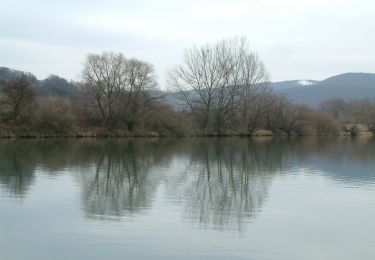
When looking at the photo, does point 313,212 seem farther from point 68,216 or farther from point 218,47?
point 218,47

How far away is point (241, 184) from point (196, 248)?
28.2 ft

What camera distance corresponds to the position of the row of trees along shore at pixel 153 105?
47656mm

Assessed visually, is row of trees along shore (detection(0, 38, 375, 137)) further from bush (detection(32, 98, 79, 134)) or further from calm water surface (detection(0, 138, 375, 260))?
calm water surface (detection(0, 138, 375, 260))

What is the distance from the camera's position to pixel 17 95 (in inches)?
1857

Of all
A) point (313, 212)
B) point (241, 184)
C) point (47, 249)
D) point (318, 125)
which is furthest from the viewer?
point (318, 125)

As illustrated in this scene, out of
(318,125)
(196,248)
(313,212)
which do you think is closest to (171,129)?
(318,125)

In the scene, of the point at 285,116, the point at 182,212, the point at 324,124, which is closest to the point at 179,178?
the point at 182,212

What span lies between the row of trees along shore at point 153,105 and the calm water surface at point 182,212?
87.8ft

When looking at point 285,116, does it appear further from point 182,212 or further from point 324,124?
point 182,212

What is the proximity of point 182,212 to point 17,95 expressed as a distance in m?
38.9

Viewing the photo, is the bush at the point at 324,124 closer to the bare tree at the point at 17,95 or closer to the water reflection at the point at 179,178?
the bare tree at the point at 17,95

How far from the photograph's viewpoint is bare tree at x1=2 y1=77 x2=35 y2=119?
46844mm

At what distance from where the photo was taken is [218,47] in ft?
201

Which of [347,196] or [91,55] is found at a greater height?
[91,55]
